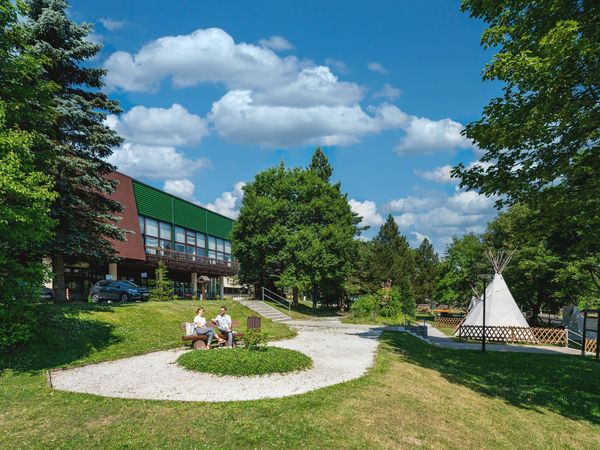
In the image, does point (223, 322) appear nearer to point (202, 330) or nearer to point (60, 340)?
point (202, 330)

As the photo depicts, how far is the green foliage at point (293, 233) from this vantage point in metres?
33.8

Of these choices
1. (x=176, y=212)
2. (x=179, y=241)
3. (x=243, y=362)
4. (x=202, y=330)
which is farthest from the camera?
(x=179, y=241)

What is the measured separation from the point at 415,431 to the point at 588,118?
8.49m

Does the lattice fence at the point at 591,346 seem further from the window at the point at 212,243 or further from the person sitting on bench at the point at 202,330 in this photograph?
the window at the point at 212,243

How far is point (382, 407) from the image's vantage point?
27.4 feet

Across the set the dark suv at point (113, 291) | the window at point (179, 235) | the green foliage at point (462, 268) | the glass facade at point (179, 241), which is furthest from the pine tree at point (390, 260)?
the dark suv at point (113, 291)

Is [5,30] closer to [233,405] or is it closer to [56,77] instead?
[56,77]

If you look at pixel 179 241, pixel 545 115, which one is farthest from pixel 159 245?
pixel 545 115

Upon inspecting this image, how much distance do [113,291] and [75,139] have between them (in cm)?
1104

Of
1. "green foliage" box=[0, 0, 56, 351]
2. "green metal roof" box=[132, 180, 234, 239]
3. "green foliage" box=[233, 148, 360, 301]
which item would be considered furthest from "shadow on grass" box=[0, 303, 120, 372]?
"green metal roof" box=[132, 180, 234, 239]

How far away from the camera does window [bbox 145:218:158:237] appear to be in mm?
36406

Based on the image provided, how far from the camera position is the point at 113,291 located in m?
25.9

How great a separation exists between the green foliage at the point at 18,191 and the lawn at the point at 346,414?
155 cm

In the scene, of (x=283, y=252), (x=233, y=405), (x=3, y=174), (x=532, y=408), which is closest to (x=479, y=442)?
(x=532, y=408)
